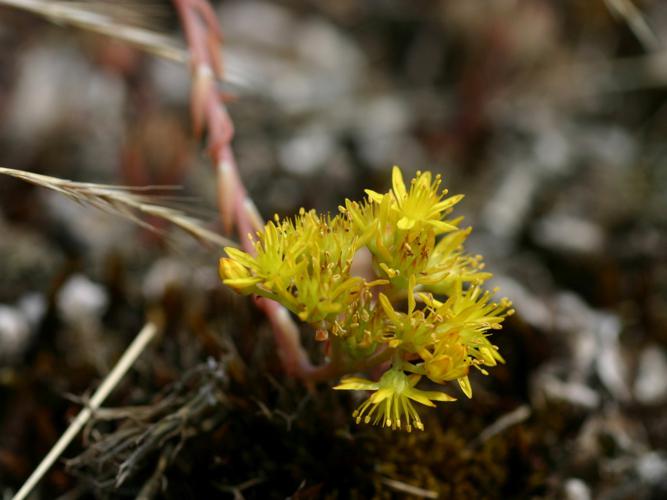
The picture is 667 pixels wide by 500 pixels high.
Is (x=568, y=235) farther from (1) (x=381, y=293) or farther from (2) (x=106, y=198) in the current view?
(2) (x=106, y=198)

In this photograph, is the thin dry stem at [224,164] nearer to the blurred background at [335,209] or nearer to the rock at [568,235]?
the blurred background at [335,209]

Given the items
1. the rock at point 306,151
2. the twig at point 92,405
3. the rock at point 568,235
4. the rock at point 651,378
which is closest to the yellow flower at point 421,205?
the twig at point 92,405

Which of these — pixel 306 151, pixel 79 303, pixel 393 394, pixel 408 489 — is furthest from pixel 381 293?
pixel 306 151

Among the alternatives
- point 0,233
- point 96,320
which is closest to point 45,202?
point 0,233

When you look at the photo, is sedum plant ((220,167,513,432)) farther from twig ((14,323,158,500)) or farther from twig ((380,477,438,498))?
twig ((14,323,158,500))

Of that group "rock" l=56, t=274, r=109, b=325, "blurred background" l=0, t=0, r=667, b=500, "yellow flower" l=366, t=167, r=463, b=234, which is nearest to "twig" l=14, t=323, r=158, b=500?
"blurred background" l=0, t=0, r=667, b=500

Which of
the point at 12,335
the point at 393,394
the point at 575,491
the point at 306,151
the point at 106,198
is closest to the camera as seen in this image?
the point at 393,394

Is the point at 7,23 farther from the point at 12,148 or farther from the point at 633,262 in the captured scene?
the point at 633,262
